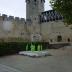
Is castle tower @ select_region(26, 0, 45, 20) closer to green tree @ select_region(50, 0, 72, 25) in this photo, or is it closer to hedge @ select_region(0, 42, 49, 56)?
hedge @ select_region(0, 42, 49, 56)

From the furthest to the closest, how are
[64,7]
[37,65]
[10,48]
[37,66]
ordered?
[10,48] < [64,7] < [37,65] < [37,66]

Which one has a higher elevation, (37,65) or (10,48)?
(10,48)

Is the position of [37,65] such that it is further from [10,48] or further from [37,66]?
[10,48]

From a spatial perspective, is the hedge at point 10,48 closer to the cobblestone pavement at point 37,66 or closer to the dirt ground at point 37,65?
the dirt ground at point 37,65

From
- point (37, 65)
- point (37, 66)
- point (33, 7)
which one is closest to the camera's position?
point (37, 66)

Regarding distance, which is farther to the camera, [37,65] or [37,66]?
[37,65]

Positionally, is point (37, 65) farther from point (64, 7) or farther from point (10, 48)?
point (10, 48)

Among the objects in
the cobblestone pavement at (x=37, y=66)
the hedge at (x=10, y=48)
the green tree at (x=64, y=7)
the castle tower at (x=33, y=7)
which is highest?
the castle tower at (x=33, y=7)

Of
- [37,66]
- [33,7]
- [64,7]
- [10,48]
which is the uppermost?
[33,7]

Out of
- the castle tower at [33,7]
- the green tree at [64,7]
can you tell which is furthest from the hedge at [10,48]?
the castle tower at [33,7]

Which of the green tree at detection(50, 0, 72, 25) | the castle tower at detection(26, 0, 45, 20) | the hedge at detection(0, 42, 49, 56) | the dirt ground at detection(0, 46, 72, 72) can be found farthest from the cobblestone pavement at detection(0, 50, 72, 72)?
the castle tower at detection(26, 0, 45, 20)

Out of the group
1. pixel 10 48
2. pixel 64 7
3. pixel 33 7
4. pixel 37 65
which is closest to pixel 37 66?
pixel 37 65

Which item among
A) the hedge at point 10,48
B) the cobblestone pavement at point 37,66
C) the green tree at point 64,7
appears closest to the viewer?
the cobblestone pavement at point 37,66

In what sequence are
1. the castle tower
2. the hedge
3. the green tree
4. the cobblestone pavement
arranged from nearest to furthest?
the cobblestone pavement, the green tree, the hedge, the castle tower
